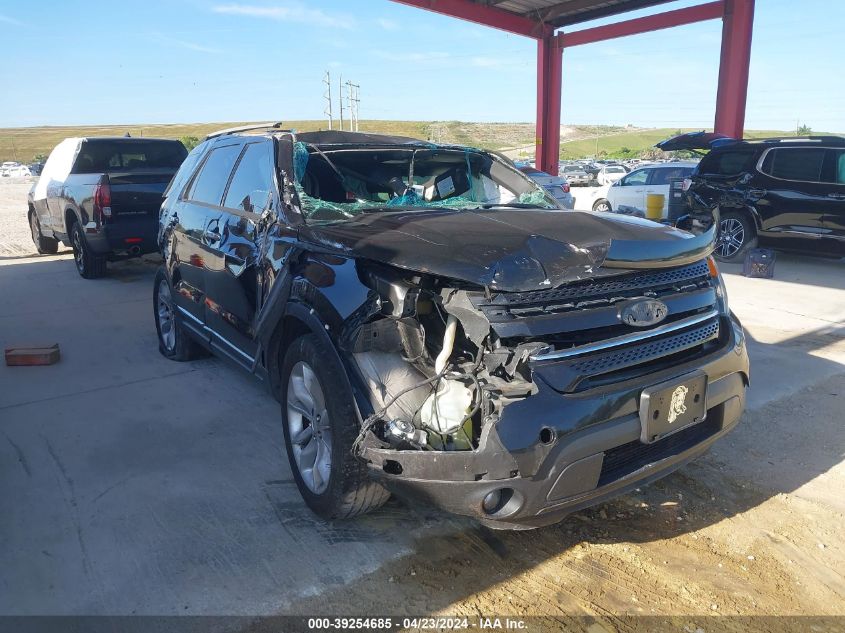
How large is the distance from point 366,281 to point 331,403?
1.72 feet

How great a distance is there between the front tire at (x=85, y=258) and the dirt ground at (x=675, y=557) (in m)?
8.18

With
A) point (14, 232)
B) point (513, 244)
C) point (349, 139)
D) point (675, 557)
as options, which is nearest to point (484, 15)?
Result: point (14, 232)

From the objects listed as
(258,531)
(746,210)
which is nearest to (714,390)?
(258,531)

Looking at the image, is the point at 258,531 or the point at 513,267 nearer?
the point at 513,267

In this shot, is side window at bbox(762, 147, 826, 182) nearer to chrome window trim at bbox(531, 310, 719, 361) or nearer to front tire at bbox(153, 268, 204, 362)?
chrome window trim at bbox(531, 310, 719, 361)

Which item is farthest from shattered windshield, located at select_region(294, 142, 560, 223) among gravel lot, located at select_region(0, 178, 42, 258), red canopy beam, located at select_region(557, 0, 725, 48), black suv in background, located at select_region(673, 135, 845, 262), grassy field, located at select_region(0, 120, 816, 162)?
grassy field, located at select_region(0, 120, 816, 162)

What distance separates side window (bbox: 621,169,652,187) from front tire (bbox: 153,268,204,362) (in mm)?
12101

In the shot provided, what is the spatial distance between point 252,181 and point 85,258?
22.1ft

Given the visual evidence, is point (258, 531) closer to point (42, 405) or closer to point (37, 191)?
point (42, 405)

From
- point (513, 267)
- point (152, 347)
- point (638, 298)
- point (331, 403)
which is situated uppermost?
point (513, 267)

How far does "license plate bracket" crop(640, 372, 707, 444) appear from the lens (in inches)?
98.6

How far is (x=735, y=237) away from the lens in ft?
34.3

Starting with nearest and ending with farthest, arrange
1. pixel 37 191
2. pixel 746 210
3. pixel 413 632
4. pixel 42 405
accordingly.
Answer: pixel 413 632 → pixel 42 405 → pixel 746 210 → pixel 37 191

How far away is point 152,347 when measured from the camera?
A: 6.16 metres
